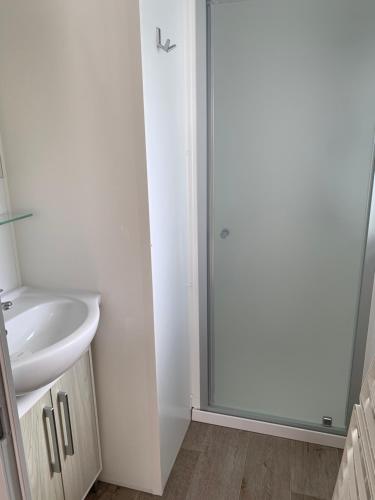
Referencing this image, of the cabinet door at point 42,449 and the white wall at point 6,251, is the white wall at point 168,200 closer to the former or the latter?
the cabinet door at point 42,449

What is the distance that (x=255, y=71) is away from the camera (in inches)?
69.1

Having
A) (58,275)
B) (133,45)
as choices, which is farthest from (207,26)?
(58,275)

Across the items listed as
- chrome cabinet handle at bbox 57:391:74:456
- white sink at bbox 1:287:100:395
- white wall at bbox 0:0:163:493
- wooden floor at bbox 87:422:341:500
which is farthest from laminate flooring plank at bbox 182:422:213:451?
white sink at bbox 1:287:100:395

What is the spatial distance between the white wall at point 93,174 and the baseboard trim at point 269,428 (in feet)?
1.83

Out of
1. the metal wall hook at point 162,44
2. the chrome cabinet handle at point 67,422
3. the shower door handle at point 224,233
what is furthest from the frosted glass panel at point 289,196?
the chrome cabinet handle at point 67,422

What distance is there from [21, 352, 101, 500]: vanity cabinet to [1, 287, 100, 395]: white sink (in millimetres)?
160

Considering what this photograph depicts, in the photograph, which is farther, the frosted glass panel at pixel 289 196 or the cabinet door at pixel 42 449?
the frosted glass panel at pixel 289 196

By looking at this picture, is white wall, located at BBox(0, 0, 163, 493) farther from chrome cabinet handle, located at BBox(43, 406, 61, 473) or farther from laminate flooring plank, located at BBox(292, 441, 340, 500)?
laminate flooring plank, located at BBox(292, 441, 340, 500)

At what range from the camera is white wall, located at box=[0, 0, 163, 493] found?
51.6 inches

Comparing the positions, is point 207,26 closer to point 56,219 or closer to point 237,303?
point 56,219

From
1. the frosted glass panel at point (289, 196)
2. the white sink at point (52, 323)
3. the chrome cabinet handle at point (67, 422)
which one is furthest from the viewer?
the frosted glass panel at point (289, 196)

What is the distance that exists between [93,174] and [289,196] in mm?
947

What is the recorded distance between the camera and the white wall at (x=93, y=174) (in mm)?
1311

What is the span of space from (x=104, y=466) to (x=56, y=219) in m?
1.17
